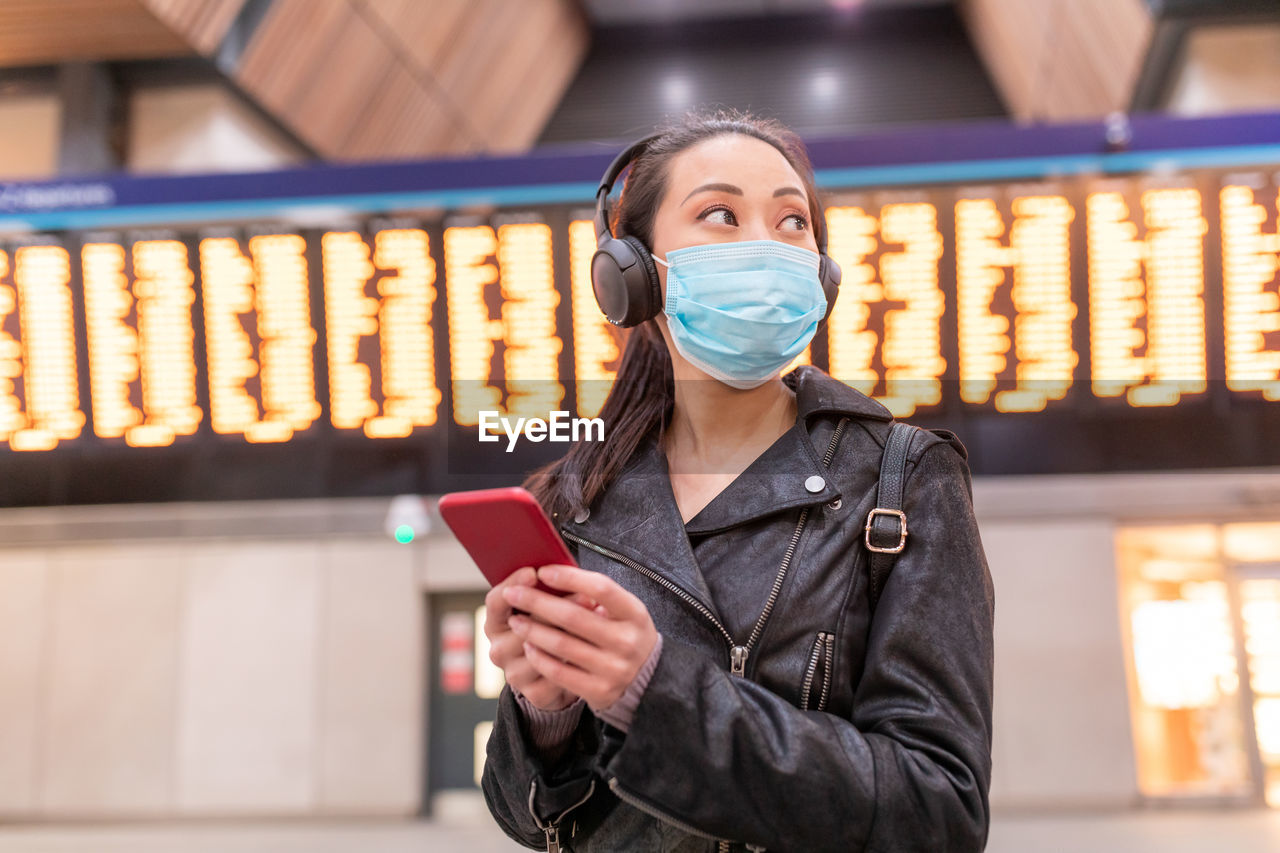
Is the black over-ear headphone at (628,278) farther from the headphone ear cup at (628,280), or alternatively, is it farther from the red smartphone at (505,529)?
the red smartphone at (505,529)

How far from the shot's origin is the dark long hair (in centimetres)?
144

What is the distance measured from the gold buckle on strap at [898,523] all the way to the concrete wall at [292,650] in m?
6.24

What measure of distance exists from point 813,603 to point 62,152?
6.28 meters

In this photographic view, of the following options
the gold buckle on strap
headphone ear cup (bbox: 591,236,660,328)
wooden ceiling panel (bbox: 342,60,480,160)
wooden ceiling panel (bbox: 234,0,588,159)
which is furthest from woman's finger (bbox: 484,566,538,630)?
wooden ceiling panel (bbox: 342,60,480,160)

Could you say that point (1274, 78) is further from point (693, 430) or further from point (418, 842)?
point (418, 842)

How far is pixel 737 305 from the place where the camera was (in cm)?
145

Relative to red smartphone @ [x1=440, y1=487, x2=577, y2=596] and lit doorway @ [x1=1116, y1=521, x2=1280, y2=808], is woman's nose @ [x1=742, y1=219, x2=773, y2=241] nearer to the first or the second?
red smartphone @ [x1=440, y1=487, x2=577, y2=596]

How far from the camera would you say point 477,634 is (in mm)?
7863

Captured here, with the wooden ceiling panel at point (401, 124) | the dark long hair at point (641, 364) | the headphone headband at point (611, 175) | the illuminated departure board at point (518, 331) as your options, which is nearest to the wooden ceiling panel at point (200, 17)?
the wooden ceiling panel at point (401, 124)

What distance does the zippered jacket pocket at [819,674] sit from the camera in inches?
45.9

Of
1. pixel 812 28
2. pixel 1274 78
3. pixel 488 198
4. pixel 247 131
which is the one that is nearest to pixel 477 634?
pixel 247 131

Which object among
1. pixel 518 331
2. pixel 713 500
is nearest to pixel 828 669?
pixel 713 500

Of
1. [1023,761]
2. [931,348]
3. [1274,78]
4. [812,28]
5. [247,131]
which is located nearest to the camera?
[931,348]

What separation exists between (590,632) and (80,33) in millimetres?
6255
